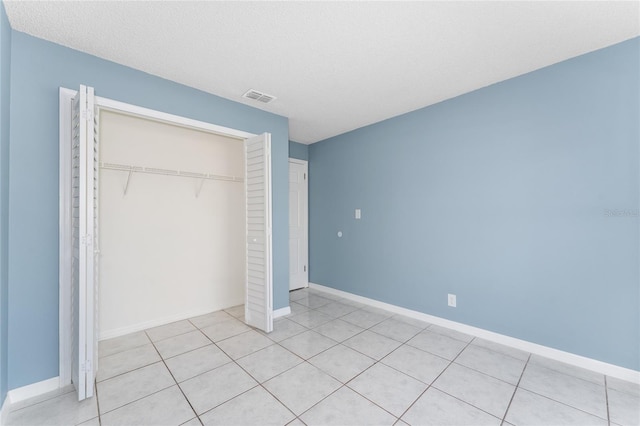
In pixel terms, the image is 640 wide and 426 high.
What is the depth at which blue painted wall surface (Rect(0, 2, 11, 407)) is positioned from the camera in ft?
5.49

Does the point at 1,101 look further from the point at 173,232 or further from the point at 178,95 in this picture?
the point at 173,232

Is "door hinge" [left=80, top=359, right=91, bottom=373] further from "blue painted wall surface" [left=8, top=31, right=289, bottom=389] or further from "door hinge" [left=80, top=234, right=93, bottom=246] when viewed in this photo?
"door hinge" [left=80, top=234, right=93, bottom=246]

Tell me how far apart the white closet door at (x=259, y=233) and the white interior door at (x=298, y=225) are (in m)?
1.44

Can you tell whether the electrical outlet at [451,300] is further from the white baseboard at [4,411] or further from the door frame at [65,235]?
the white baseboard at [4,411]

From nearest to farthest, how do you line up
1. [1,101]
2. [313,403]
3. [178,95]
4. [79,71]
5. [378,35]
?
[1,101] < [313,403] < [378,35] < [79,71] < [178,95]

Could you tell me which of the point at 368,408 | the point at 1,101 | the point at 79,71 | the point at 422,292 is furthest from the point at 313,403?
the point at 79,71

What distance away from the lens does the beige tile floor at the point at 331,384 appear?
169 cm

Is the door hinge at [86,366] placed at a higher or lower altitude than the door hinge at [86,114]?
lower

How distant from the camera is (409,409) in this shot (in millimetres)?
1749

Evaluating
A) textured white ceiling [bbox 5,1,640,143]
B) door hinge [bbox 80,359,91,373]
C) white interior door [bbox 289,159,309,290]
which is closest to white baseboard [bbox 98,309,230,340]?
door hinge [bbox 80,359,91,373]

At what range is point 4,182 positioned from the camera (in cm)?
176

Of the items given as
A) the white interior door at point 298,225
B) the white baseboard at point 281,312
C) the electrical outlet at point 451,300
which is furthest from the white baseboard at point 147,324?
the electrical outlet at point 451,300

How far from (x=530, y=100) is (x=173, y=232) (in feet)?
13.1

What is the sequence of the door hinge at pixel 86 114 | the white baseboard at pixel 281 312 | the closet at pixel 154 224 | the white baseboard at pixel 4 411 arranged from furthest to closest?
the white baseboard at pixel 281 312, the closet at pixel 154 224, the door hinge at pixel 86 114, the white baseboard at pixel 4 411
